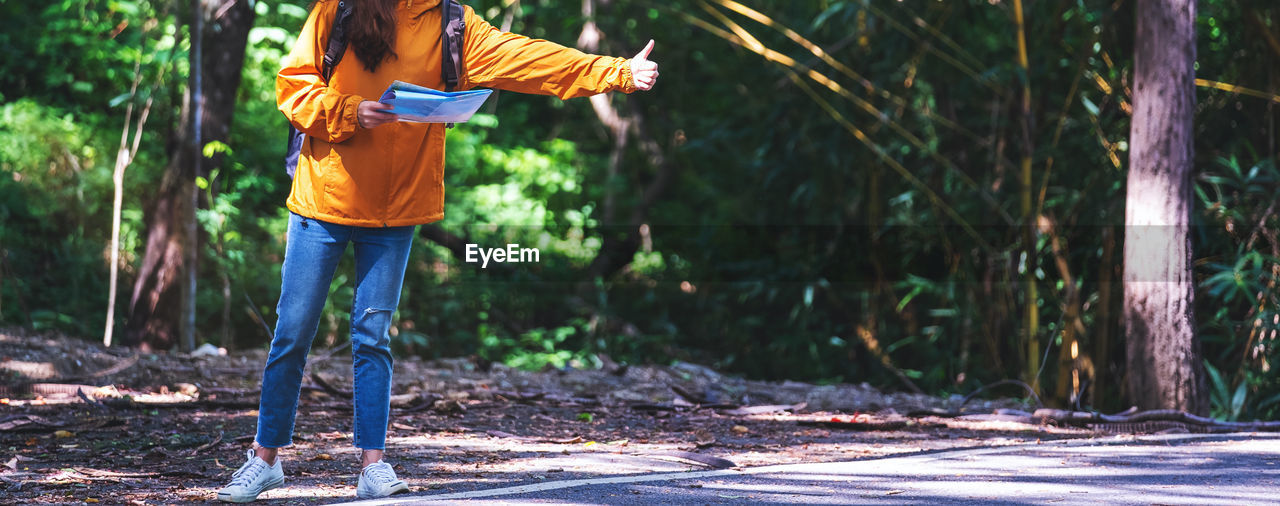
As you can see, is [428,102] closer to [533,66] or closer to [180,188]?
[533,66]

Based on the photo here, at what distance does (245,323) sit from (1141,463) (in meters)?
7.52

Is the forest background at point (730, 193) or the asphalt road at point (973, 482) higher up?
the forest background at point (730, 193)

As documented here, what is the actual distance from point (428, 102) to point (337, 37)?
0.37 m

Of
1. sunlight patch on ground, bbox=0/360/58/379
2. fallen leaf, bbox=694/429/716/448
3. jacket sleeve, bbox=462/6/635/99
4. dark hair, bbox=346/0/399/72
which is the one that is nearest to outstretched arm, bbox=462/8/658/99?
jacket sleeve, bbox=462/6/635/99

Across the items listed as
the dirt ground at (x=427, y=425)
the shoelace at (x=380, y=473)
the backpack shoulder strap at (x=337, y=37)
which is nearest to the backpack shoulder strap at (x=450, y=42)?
the backpack shoulder strap at (x=337, y=37)

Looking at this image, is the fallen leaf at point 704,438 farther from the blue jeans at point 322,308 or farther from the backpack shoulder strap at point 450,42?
the backpack shoulder strap at point 450,42

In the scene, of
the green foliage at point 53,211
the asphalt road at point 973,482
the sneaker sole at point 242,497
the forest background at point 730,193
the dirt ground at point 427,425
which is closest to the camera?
the sneaker sole at point 242,497

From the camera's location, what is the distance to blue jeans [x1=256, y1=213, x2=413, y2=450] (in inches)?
121

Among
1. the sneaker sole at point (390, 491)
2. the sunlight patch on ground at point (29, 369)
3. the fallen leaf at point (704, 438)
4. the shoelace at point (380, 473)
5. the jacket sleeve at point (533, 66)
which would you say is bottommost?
the sneaker sole at point (390, 491)

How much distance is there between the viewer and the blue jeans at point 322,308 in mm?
3062

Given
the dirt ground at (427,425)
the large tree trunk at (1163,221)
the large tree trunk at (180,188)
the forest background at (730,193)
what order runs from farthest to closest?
the large tree trunk at (180,188) < the forest background at (730,193) < the large tree trunk at (1163,221) < the dirt ground at (427,425)

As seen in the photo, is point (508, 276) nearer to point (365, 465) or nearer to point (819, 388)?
point (819, 388)

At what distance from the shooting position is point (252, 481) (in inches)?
119

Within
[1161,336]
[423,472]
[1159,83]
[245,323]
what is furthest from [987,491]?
[245,323]
